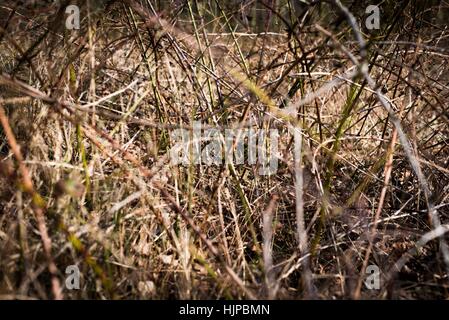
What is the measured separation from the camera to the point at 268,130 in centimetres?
171

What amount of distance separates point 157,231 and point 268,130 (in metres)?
0.55

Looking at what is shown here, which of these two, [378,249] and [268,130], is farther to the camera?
[268,130]

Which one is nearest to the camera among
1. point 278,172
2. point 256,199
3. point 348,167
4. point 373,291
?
point 373,291

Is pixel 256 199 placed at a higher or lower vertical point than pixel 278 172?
lower

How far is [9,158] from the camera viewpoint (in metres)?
1.43

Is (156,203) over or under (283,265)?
over

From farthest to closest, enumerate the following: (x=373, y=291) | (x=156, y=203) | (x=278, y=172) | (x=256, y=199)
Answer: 1. (x=278, y=172)
2. (x=256, y=199)
3. (x=156, y=203)
4. (x=373, y=291)
